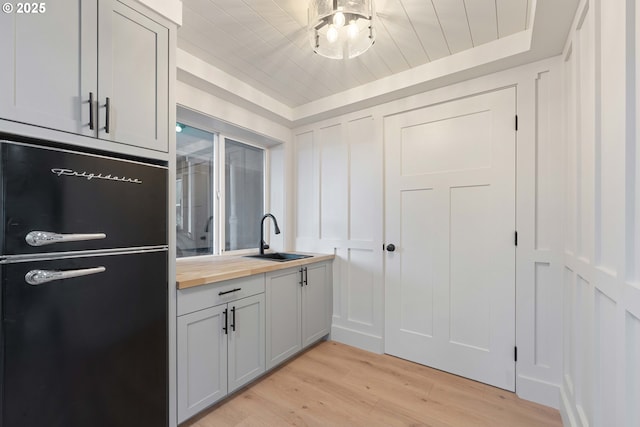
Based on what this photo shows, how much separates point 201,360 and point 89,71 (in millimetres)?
1595

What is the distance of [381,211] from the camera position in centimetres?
253

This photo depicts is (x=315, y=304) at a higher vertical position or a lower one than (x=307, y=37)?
lower

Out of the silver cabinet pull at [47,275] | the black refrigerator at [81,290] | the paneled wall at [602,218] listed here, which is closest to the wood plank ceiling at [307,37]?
the paneled wall at [602,218]

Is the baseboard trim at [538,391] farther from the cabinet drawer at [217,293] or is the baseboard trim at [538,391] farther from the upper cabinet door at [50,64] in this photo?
the upper cabinet door at [50,64]

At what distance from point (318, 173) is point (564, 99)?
2.01 metres

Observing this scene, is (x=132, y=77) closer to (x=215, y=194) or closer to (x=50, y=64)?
(x=50, y=64)

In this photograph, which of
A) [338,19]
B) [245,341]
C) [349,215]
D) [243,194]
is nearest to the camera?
[338,19]

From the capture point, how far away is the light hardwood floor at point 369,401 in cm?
167

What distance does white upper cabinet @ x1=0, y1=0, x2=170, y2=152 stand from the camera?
1.01 meters

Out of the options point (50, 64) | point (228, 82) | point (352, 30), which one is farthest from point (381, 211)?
point (50, 64)

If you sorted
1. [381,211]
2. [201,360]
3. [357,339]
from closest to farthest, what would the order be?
[201,360] < [381,211] < [357,339]

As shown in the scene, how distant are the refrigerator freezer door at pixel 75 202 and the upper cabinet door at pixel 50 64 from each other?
14 centimetres

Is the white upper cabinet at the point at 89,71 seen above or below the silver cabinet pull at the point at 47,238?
above

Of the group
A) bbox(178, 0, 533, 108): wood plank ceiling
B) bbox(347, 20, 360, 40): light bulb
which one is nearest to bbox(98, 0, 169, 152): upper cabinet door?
bbox(178, 0, 533, 108): wood plank ceiling
